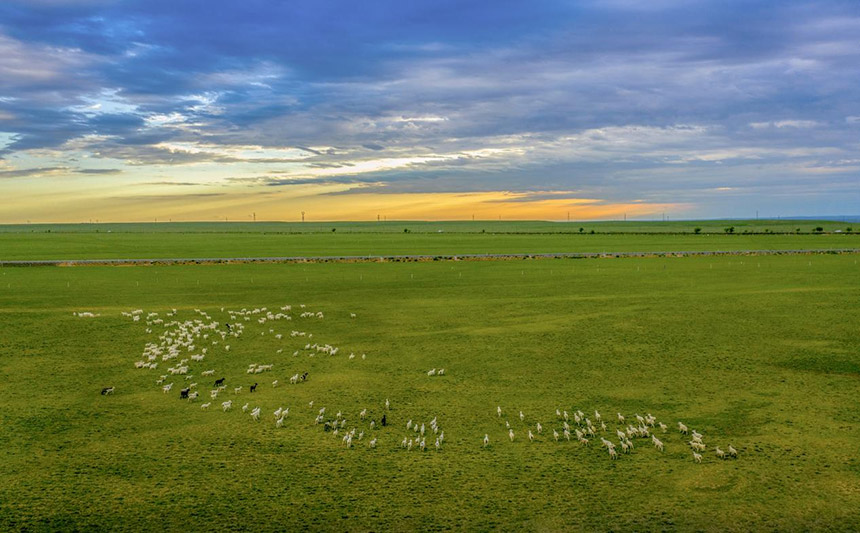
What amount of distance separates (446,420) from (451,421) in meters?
0.14

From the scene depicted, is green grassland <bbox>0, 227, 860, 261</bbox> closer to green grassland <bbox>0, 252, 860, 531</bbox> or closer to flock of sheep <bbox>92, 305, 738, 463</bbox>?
green grassland <bbox>0, 252, 860, 531</bbox>

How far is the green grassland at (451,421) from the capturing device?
36.4 ft

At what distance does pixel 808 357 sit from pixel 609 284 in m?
23.3

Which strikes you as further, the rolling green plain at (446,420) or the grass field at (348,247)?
the grass field at (348,247)

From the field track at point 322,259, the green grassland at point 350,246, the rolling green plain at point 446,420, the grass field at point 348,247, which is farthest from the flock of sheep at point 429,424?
the green grassland at point 350,246

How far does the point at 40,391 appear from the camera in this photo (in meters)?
18.0

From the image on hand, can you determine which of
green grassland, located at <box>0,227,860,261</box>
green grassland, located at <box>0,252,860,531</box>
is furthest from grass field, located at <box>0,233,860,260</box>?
green grassland, located at <box>0,252,860,531</box>

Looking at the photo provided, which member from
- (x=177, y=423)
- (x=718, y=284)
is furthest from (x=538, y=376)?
(x=718, y=284)

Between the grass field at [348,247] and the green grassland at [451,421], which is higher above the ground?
the grass field at [348,247]

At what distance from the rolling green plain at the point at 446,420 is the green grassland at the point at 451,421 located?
0.06 metres

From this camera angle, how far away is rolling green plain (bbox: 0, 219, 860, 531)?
11.1m

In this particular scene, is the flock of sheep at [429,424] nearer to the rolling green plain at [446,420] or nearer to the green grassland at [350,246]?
the rolling green plain at [446,420]

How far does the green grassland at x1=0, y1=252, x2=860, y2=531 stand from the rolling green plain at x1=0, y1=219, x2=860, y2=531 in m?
0.06

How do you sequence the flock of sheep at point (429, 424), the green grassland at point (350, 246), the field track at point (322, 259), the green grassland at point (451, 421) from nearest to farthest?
the green grassland at point (451, 421) < the flock of sheep at point (429, 424) < the field track at point (322, 259) < the green grassland at point (350, 246)
